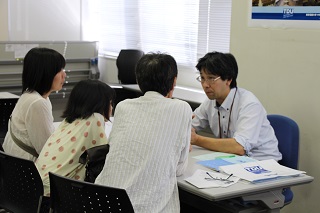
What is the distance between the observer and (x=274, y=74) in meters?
3.89

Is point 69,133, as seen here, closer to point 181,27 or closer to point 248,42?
point 248,42

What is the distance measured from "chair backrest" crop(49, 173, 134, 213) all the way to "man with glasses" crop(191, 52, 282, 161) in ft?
→ 3.25

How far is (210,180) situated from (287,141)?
97cm

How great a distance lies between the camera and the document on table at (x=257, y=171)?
2513 millimetres

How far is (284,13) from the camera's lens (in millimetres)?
3766

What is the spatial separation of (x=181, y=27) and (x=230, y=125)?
8.59 ft

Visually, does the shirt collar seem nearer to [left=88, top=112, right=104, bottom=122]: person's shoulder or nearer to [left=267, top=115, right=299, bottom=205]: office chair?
[left=267, top=115, right=299, bottom=205]: office chair

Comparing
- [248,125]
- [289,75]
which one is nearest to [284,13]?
[289,75]

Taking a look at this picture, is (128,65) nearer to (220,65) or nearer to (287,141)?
(220,65)

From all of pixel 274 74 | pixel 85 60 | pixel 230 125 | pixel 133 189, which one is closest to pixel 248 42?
pixel 274 74

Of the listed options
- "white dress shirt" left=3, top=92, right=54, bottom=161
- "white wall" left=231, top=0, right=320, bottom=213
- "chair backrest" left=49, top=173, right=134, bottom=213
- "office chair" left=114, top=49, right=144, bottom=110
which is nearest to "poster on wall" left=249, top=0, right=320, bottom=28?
"white wall" left=231, top=0, right=320, bottom=213

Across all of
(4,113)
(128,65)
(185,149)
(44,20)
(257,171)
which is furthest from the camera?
(44,20)

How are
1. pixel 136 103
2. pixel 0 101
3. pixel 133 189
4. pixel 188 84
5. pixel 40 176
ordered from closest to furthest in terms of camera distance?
pixel 133 189 → pixel 136 103 → pixel 40 176 → pixel 0 101 → pixel 188 84

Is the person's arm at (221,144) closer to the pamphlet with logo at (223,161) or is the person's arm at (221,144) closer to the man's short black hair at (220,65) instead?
the pamphlet with logo at (223,161)
